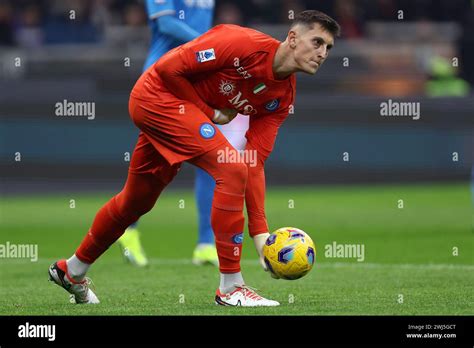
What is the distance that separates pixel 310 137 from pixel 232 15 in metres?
3.95

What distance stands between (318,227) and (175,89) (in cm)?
598

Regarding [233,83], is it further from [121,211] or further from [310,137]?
[310,137]

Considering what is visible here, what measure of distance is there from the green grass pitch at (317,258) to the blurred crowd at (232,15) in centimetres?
393

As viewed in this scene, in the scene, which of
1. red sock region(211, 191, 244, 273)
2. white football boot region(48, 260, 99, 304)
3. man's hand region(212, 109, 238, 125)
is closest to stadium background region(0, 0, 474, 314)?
white football boot region(48, 260, 99, 304)

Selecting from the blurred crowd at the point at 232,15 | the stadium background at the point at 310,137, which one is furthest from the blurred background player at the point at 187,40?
the blurred crowd at the point at 232,15

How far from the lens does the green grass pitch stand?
6.96 m

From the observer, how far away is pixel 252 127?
282 inches

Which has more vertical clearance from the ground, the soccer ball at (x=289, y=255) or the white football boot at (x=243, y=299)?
the soccer ball at (x=289, y=255)

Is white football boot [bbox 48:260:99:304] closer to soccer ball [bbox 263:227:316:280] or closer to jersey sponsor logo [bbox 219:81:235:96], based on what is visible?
soccer ball [bbox 263:227:316:280]

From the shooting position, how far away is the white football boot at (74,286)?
284 inches

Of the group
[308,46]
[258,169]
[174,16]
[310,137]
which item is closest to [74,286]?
[258,169]

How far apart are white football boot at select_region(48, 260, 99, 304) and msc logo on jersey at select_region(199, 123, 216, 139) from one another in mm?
1323

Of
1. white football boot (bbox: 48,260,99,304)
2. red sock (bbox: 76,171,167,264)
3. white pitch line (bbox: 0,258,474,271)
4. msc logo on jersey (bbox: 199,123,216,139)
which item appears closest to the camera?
msc logo on jersey (bbox: 199,123,216,139)

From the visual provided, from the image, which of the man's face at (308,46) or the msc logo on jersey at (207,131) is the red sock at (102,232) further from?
the man's face at (308,46)
